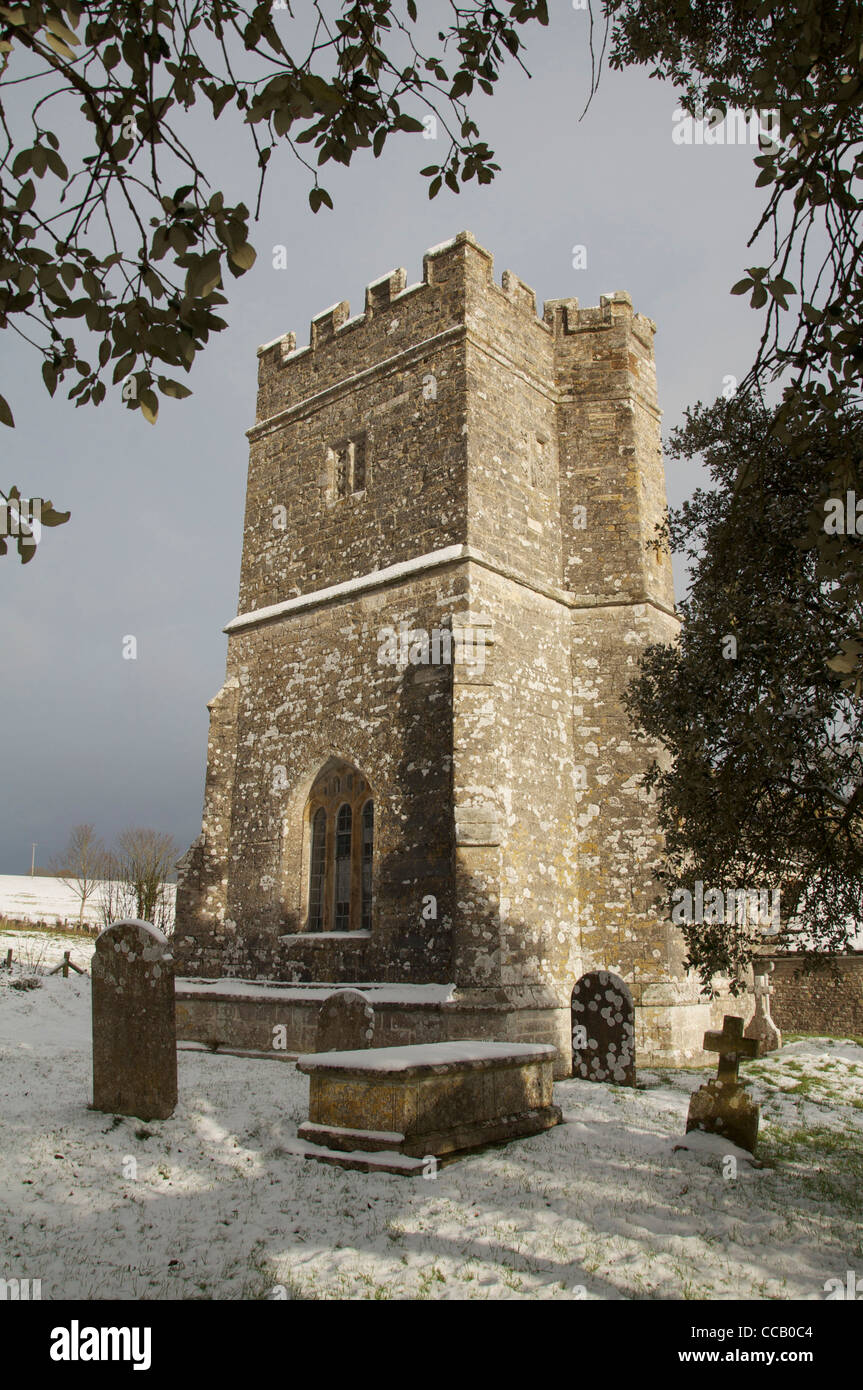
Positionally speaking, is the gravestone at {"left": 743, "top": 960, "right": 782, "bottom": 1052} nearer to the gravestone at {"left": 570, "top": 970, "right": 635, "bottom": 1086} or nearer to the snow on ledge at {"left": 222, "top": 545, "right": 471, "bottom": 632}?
the gravestone at {"left": 570, "top": 970, "right": 635, "bottom": 1086}

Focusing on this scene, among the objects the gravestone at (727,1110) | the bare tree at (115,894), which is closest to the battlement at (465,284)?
the gravestone at (727,1110)

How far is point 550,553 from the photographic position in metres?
14.0

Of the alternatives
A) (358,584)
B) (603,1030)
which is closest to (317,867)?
(358,584)

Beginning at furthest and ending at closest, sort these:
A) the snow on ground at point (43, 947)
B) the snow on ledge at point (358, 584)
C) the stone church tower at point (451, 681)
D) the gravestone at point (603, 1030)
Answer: the snow on ground at point (43, 947) < the snow on ledge at point (358, 584) < the stone church tower at point (451, 681) < the gravestone at point (603, 1030)

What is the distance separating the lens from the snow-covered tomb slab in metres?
6.59

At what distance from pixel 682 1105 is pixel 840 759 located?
4.57 meters

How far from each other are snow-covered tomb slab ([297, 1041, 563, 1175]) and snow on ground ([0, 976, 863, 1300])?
20 centimetres

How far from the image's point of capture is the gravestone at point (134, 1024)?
7.34 metres

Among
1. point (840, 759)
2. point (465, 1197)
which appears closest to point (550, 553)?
point (840, 759)

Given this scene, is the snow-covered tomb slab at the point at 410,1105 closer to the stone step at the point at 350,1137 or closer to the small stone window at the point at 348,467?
the stone step at the point at 350,1137

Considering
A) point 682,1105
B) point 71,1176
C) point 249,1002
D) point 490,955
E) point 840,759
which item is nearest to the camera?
point 71,1176

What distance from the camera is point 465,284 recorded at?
44.8 feet

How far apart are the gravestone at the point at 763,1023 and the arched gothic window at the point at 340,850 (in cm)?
638
